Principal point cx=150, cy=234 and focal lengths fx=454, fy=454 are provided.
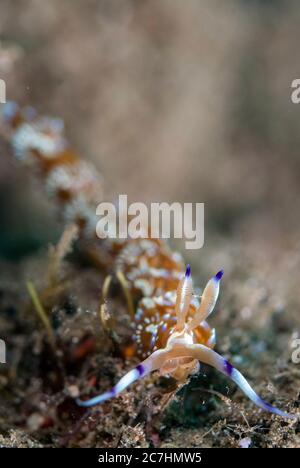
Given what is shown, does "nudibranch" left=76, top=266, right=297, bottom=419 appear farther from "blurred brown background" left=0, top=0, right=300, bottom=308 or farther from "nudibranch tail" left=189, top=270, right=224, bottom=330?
"blurred brown background" left=0, top=0, right=300, bottom=308

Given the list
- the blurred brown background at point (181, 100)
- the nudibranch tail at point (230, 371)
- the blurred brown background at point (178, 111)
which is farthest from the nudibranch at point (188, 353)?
the blurred brown background at point (181, 100)

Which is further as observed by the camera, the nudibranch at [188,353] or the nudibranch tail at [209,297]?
the nudibranch tail at [209,297]

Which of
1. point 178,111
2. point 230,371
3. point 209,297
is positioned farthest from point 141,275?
point 178,111

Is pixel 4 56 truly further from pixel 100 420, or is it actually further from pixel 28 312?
pixel 100 420


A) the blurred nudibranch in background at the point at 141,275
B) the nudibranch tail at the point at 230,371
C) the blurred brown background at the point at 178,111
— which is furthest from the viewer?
the blurred brown background at the point at 178,111

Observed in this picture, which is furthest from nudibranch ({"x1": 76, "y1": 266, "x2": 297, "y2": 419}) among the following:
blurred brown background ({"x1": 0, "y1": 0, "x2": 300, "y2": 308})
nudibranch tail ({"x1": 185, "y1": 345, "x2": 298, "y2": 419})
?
A: blurred brown background ({"x1": 0, "y1": 0, "x2": 300, "y2": 308})

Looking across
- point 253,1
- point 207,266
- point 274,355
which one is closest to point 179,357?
point 274,355

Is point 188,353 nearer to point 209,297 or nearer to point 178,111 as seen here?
point 209,297

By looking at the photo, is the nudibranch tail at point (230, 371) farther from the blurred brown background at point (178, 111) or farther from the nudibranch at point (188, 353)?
the blurred brown background at point (178, 111)
